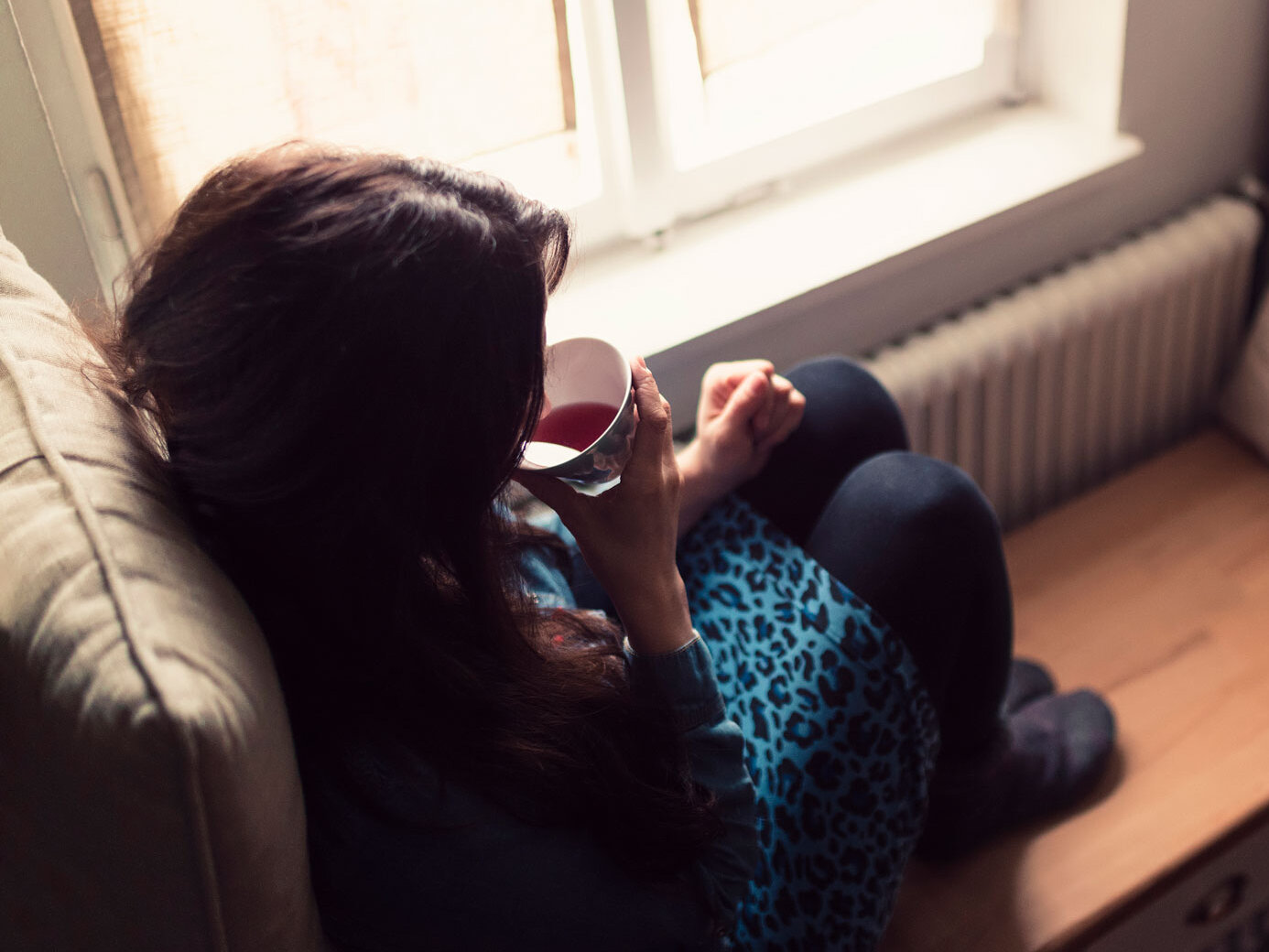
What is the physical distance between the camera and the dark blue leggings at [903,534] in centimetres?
91

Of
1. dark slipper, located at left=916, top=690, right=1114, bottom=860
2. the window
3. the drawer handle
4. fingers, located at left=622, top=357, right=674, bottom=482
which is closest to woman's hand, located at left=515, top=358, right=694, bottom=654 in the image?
fingers, located at left=622, top=357, right=674, bottom=482

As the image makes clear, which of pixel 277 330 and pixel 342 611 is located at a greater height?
pixel 277 330

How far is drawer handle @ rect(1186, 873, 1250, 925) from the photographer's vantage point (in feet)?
4.04

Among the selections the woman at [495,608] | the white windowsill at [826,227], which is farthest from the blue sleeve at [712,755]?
the white windowsill at [826,227]

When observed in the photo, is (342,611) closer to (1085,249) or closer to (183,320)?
(183,320)

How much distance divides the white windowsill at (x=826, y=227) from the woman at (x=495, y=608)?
1.03 ft

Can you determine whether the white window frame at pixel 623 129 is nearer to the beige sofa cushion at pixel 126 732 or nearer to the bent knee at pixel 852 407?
the bent knee at pixel 852 407

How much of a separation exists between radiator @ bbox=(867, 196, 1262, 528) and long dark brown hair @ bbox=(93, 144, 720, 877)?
2.46 ft

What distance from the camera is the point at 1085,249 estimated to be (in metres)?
1.52

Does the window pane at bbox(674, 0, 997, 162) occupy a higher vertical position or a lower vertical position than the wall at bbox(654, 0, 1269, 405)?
higher

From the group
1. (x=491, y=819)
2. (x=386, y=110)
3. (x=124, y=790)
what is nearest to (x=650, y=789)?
(x=491, y=819)

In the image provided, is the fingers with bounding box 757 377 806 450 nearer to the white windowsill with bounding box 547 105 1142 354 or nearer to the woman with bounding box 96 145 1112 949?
the woman with bounding box 96 145 1112 949

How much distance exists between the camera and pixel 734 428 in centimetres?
101

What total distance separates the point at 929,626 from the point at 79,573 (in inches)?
25.2
